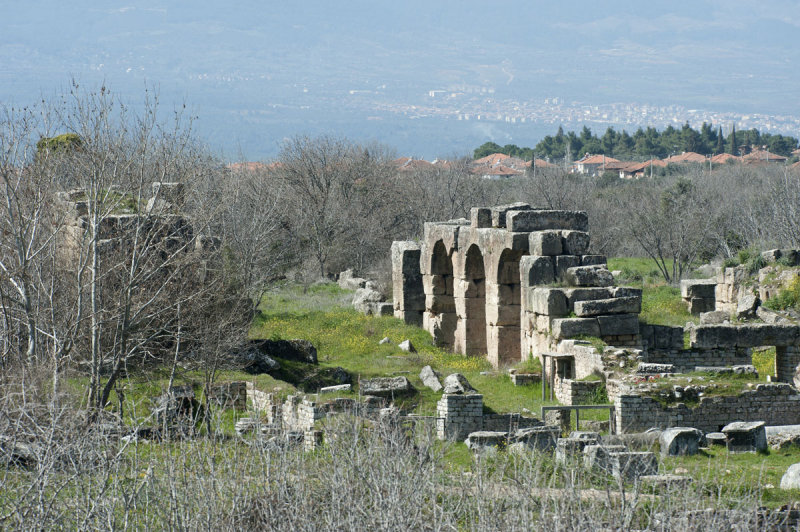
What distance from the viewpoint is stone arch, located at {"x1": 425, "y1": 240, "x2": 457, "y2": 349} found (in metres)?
28.6

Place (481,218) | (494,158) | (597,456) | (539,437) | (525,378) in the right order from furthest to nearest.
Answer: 1. (494,158)
2. (481,218)
3. (525,378)
4. (539,437)
5. (597,456)

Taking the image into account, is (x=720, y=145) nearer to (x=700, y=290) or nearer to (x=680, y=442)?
(x=700, y=290)

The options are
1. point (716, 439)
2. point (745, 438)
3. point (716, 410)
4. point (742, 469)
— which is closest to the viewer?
point (742, 469)

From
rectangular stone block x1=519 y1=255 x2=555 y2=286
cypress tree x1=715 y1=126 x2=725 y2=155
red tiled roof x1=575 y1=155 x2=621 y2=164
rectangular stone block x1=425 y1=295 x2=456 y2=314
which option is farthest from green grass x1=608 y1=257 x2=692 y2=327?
cypress tree x1=715 y1=126 x2=725 y2=155

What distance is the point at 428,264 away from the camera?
1146 inches

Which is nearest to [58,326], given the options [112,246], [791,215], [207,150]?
[112,246]

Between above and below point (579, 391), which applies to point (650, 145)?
above

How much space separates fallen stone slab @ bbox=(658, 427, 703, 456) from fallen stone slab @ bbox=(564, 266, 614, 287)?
7508 millimetres

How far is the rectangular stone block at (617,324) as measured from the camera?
20.9 metres

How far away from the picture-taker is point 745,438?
14.8 meters

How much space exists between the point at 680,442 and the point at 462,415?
3.19 m

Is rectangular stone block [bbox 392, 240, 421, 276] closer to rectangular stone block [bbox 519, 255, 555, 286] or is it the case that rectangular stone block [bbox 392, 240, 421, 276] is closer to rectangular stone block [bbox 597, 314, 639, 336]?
rectangular stone block [bbox 519, 255, 555, 286]

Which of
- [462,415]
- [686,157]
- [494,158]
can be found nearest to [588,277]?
[462,415]

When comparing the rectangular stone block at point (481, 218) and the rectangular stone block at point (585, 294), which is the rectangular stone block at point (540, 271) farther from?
the rectangular stone block at point (481, 218)
